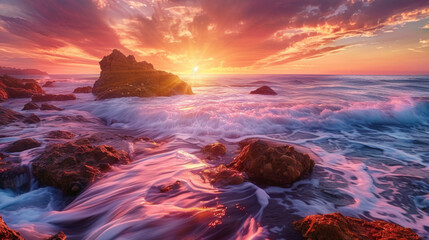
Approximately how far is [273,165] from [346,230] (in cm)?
184

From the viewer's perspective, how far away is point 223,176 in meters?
4.09

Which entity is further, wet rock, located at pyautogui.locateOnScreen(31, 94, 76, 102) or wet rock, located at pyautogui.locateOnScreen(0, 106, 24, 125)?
wet rock, located at pyautogui.locateOnScreen(31, 94, 76, 102)

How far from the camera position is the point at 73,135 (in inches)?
263

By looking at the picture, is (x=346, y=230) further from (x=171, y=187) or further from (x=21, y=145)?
(x=21, y=145)

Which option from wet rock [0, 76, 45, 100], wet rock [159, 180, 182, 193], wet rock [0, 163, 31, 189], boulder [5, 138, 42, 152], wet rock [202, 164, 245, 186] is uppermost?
wet rock [0, 76, 45, 100]

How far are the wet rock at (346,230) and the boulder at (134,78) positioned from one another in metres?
16.6

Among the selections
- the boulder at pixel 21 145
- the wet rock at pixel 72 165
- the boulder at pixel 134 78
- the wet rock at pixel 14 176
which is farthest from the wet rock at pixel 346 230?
the boulder at pixel 134 78

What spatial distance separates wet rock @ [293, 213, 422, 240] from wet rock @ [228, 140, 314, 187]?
53.5 inches

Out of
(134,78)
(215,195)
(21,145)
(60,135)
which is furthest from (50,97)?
(215,195)

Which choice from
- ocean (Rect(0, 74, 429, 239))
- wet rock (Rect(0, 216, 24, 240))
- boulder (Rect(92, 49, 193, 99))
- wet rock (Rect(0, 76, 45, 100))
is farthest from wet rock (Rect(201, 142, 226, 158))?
wet rock (Rect(0, 76, 45, 100))

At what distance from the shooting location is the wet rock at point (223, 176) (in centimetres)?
386

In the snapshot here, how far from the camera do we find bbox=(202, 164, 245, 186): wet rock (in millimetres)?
3861

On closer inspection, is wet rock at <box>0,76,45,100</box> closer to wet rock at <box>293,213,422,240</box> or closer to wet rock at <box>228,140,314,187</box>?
wet rock at <box>228,140,314,187</box>

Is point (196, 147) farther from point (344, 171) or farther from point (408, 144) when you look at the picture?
point (408, 144)
